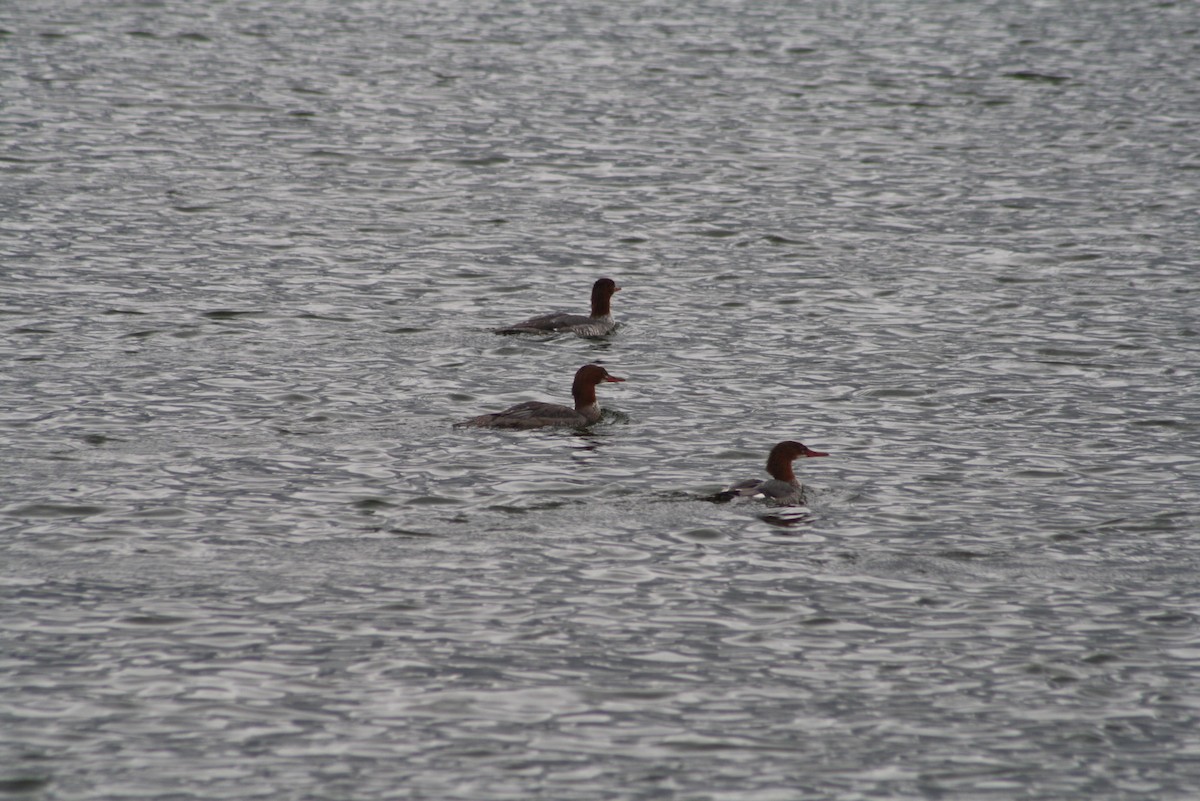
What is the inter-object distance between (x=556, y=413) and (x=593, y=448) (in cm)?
67

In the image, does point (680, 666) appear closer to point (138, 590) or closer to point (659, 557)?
point (659, 557)

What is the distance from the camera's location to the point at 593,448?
16.6 m

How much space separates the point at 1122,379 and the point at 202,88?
23.8 metres

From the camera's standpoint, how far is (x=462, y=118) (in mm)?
35562

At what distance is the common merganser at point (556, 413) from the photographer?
1686cm

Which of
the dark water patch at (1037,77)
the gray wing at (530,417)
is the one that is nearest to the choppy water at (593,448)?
the gray wing at (530,417)

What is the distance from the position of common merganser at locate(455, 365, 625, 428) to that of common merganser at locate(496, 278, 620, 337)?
3.16 m

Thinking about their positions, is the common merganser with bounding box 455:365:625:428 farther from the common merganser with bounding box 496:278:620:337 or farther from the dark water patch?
the dark water patch

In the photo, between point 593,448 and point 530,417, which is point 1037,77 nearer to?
point 530,417

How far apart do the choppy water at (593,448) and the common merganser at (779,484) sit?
0.61 feet

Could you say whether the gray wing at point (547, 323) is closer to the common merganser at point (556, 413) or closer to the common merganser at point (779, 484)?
the common merganser at point (556, 413)

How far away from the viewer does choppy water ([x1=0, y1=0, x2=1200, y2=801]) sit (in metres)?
10.7

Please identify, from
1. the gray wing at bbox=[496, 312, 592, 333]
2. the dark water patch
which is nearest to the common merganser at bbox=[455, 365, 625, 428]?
the gray wing at bbox=[496, 312, 592, 333]

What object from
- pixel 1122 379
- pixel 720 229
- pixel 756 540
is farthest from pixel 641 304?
pixel 756 540
